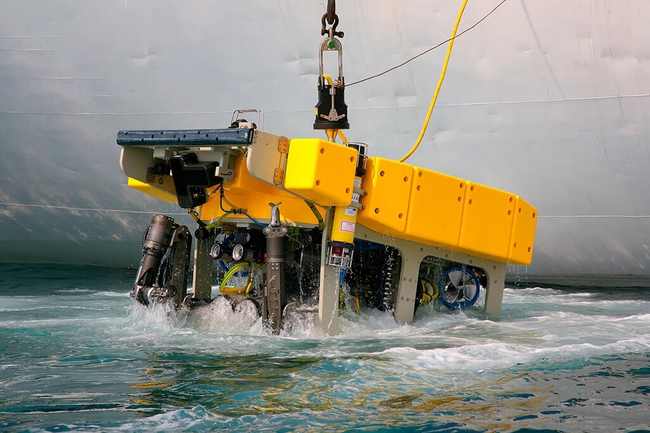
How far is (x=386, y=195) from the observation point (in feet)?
18.6

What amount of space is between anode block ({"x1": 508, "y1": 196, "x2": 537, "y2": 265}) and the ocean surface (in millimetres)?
521

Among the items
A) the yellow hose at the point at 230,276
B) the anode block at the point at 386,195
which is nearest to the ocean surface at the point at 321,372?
the yellow hose at the point at 230,276

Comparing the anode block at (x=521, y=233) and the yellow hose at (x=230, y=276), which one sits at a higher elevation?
the anode block at (x=521, y=233)

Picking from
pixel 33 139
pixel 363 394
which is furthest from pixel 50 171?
pixel 363 394

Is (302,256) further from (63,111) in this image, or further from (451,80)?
(63,111)

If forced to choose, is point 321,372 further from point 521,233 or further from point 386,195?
point 521,233

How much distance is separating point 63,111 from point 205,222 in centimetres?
365

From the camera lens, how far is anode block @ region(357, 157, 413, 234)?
18.4ft

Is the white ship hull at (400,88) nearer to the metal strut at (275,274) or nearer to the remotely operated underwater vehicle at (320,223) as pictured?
the remotely operated underwater vehicle at (320,223)

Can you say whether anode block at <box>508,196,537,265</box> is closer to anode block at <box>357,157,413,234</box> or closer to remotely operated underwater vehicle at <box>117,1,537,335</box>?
remotely operated underwater vehicle at <box>117,1,537,335</box>

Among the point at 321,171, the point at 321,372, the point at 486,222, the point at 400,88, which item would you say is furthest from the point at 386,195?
the point at 400,88

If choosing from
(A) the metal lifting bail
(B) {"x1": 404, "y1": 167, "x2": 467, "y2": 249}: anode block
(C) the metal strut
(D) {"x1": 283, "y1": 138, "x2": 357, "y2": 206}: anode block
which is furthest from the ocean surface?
(A) the metal lifting bail

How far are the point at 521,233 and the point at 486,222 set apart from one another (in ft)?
1.47

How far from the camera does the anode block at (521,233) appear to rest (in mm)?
6516
